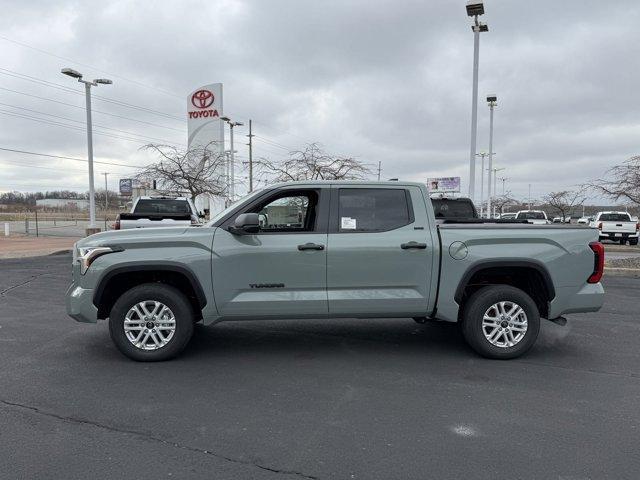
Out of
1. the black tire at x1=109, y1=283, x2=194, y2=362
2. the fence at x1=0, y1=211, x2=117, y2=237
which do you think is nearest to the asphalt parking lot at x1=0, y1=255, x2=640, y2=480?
the black tire at x1=109, y1=283, x2=194, y2=362

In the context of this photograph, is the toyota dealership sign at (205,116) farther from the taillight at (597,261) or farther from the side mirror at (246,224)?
→ the taillight at (597,261)

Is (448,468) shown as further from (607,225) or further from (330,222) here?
(607,225)

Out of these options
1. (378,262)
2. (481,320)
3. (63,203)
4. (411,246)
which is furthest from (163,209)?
(63,203)

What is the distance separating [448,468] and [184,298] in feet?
10.4

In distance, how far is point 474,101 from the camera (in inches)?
762

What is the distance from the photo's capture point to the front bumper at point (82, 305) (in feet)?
16.9

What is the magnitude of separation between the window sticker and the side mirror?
2.89 ft

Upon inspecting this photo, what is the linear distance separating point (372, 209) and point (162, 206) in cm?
992

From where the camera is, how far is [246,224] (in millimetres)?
5027

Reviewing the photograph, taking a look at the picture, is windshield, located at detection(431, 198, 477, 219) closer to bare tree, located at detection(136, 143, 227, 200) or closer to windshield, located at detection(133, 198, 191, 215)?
windshield, located at detection(133, 198, 191, 215)

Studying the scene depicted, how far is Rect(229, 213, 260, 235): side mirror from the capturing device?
16.4 ft

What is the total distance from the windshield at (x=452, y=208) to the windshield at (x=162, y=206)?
269 inches

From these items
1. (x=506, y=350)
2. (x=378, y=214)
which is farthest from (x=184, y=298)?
(x=506, y=350)

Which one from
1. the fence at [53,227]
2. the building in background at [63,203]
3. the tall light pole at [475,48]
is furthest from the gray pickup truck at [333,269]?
the building in background at [63,203]
